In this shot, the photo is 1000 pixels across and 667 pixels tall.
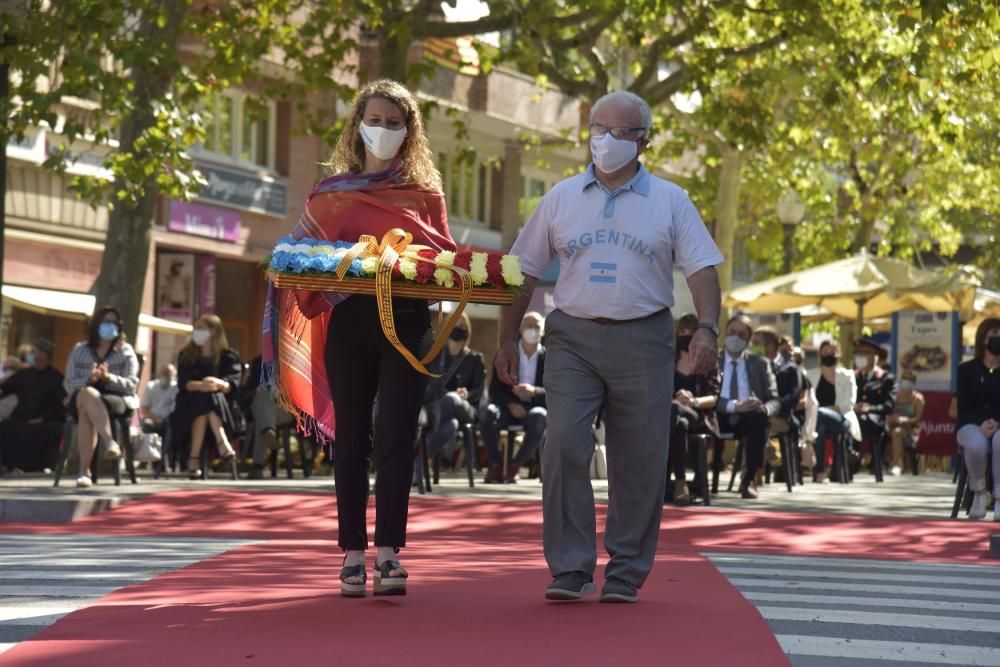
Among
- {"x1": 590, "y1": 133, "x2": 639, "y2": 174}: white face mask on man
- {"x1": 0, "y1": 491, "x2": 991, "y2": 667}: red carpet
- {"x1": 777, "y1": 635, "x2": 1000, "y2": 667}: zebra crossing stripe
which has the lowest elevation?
{"x1": 777, "y1": 635, "x2": 1000, "y2": 667}: zebra crossing stripe

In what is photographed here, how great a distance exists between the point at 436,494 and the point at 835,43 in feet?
25.9

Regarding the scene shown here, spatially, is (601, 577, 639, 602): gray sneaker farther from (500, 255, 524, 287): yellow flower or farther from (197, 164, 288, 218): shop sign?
(197, 164, 288, 218): shop sign

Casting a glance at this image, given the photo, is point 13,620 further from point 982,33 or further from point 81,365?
point 982,33

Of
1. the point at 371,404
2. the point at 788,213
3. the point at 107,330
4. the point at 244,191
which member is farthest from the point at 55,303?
the point at 371,404

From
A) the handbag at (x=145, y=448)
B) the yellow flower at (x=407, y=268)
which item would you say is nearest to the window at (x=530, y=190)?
the handbag at (x=145, y=448)

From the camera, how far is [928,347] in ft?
98.4

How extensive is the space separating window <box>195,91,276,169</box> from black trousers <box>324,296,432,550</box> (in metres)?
26.1

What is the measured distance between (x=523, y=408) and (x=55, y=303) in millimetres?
10732

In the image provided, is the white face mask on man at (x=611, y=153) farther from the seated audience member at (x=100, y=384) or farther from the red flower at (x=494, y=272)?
the seated audience member at (x=100, y=384)

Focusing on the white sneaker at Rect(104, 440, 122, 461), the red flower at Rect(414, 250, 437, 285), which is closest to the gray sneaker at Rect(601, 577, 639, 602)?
the red flower at Rect(414, 250, 437, 285)

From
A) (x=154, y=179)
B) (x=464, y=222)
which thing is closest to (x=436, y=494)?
(x=154, y=179)

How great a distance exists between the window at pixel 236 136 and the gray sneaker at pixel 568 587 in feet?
86.2

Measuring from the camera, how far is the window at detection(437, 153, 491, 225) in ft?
144

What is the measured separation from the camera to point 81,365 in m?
19.0
